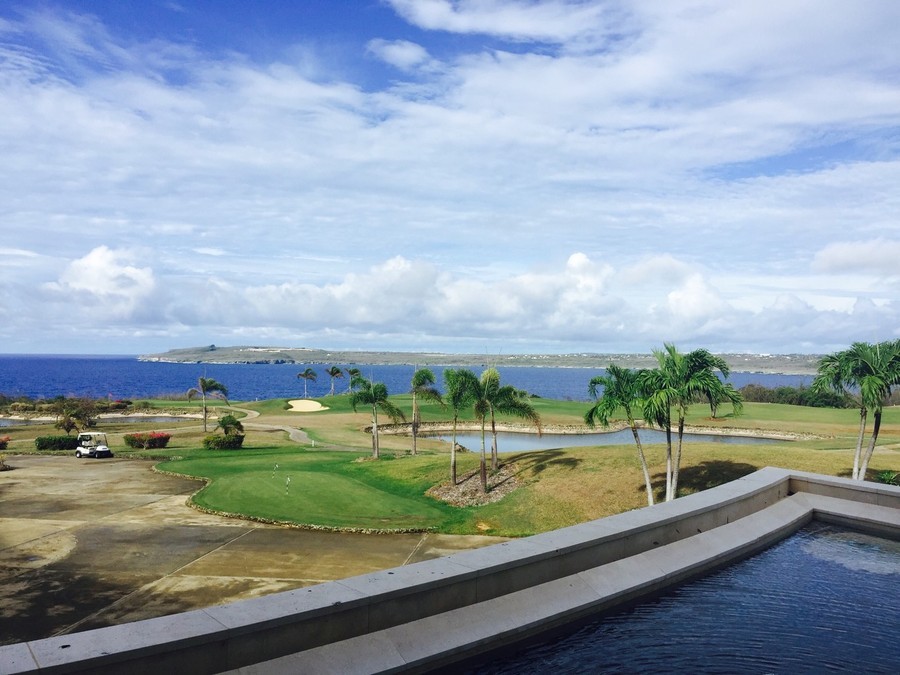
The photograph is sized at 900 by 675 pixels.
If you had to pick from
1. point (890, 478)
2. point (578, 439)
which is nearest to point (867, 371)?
point (890, 478)

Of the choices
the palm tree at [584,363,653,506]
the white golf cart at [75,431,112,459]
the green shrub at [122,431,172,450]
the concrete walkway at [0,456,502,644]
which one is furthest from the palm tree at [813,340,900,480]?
the green shrub at [122,431,172,450]

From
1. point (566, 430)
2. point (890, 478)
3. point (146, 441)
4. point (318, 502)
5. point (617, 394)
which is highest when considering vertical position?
point (617, 394)

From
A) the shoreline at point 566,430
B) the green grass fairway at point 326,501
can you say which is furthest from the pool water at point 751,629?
the shoreline at point 566,430

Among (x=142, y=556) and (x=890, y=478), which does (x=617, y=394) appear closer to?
(x=890, y=478)

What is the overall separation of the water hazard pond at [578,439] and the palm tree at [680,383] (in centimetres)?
4207

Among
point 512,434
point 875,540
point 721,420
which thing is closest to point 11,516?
point 875,540

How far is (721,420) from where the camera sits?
80.8 metres

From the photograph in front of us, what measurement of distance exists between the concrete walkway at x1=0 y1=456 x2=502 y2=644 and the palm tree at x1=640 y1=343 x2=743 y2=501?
7914 mm

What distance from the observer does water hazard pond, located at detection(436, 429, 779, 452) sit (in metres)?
68.9

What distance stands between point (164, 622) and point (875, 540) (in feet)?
43.0

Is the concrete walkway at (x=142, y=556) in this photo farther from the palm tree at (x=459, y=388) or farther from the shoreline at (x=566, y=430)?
the shoreline at (x=566, y=430)

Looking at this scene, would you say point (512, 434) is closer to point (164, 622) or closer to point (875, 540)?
point (875, 540)

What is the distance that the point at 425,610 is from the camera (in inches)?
304

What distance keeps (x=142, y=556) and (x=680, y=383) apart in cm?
1857
